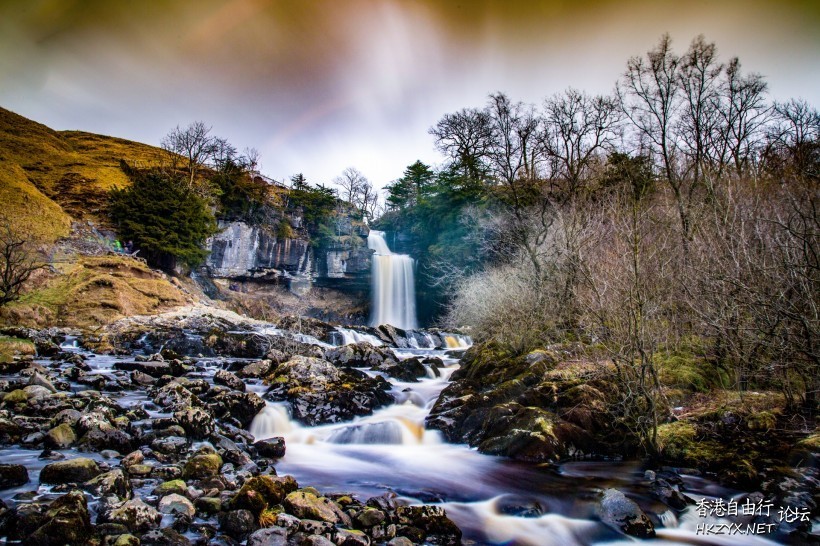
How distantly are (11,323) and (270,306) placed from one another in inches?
711

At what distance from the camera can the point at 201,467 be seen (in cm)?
522

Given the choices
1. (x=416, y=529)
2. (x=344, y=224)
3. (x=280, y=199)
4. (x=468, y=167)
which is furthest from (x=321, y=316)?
(x=416, y=529)

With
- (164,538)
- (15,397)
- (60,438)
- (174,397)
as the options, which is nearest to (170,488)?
(164,538)

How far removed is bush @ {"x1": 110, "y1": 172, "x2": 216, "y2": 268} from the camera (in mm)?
24688

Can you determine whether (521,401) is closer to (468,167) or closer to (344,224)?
(468,167)

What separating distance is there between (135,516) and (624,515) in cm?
550

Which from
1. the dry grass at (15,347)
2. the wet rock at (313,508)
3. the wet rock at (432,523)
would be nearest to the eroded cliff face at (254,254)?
the dry grass at (15,347)

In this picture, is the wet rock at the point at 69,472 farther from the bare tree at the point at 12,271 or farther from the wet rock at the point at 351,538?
the bare tree at the point at 12,271

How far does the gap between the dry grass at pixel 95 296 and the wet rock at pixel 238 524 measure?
57.2 ft

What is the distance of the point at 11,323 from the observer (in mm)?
15375

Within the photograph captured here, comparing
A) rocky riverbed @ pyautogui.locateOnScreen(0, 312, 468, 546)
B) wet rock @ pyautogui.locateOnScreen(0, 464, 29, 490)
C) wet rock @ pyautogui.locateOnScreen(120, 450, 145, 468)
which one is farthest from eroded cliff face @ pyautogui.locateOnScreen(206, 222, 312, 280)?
wet rock @ pyautogui.locateOnScreen(0, 464, 29, 490)

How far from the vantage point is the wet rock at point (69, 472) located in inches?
181

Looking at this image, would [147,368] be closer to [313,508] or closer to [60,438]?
[60,438]

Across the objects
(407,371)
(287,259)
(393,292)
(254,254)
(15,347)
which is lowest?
(407,371)
